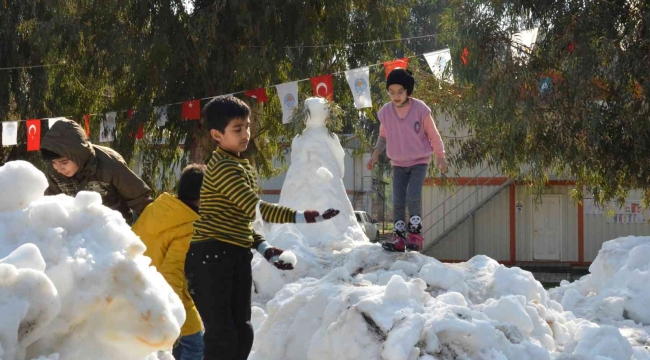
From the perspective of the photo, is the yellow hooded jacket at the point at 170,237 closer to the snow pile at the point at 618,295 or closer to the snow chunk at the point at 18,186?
the snow chunk at the point at 18,186

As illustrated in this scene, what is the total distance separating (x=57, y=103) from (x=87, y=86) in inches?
34.0

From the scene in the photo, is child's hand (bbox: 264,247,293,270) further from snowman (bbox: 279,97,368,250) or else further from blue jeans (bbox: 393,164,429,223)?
snowman (bbox: 279,97,368,250)

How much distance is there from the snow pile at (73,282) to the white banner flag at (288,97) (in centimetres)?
958

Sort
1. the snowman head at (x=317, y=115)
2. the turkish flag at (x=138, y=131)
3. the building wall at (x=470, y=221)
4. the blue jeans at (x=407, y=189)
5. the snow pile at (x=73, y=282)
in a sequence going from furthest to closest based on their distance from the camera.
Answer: the building wall at (x=470, y=221) < the turkish flag at (x=138, y=131) < the snowman head at (x=317, y=115) < the blue jeans at (x=407, y=189) < the snow pile at (x=73, y=282)

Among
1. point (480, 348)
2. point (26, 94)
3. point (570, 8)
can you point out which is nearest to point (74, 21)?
point (26, 94)

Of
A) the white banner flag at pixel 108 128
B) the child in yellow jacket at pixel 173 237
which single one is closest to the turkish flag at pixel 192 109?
the white banner flag at pixel 108 128

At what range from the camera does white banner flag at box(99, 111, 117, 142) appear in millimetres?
14969

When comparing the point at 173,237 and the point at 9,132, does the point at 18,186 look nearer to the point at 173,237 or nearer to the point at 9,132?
the point at 173,237

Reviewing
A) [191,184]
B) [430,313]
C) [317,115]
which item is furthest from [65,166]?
[317,115]

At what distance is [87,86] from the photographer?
52.1ft

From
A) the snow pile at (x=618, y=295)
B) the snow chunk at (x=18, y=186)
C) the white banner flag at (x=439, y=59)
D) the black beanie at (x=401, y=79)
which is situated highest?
the white banner flag at (x=439, y=59)

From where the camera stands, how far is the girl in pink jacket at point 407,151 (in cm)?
630

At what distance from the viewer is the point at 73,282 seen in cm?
215

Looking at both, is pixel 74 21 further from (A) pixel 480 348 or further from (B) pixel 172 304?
(B) pixel 172 304
